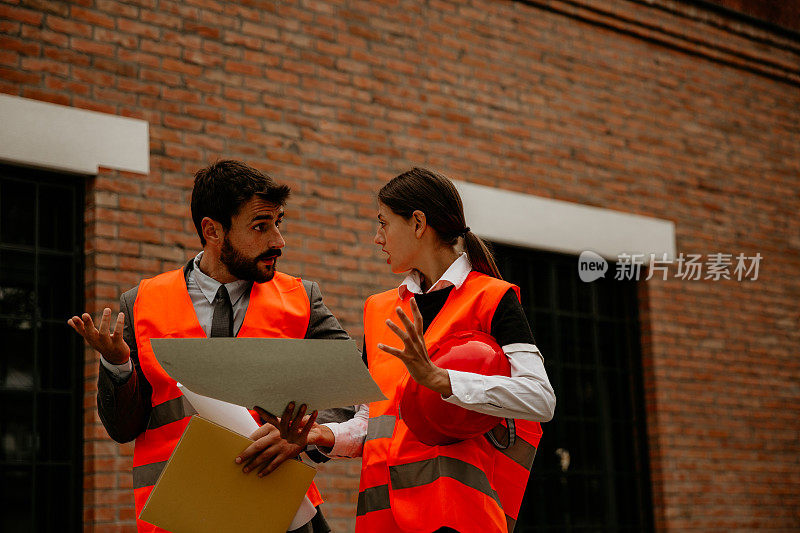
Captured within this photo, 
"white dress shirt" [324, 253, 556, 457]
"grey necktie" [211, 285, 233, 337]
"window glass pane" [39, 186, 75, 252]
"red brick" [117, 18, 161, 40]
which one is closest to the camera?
"white dress shirt" [324, 253, 556, 457]

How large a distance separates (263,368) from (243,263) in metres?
0.64

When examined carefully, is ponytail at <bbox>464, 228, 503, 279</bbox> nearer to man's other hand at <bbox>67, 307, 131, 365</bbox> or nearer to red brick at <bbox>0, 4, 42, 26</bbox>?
man's other hand at <bbox>67, 307, 131, 365</bbox>

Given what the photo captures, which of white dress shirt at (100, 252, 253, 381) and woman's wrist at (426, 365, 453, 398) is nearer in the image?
woman's wrist at (426, 365, 453, 398)

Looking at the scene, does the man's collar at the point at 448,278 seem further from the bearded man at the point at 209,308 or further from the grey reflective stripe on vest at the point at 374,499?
the grey reflective stripe on vest at the point at 374,499

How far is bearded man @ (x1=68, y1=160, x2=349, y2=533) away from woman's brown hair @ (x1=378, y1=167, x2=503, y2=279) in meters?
0.40

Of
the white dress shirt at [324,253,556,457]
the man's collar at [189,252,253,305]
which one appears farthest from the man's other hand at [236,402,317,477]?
the man's collar at [189,252,253,305]

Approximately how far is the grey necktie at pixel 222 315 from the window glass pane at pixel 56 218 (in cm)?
277

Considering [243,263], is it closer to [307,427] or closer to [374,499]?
[307,427]

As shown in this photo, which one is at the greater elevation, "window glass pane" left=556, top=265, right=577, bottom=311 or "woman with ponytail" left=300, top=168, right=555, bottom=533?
"window glass pane" left=556, top=265, right=577, bottom=311

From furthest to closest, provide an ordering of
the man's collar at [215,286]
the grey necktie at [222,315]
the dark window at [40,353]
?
the dark window at [40,353] < the man's collar at [215,286] < the grey necktie at [222,315]

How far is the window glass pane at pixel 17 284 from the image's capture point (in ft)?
18.4

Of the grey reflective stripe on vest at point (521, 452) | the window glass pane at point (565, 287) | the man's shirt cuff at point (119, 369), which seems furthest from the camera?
the window glass pane at point (565, 287)

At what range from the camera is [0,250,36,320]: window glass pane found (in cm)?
559

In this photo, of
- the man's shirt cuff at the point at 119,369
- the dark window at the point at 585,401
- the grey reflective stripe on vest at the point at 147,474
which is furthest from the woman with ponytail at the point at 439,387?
the dark window at the point at 585,401
